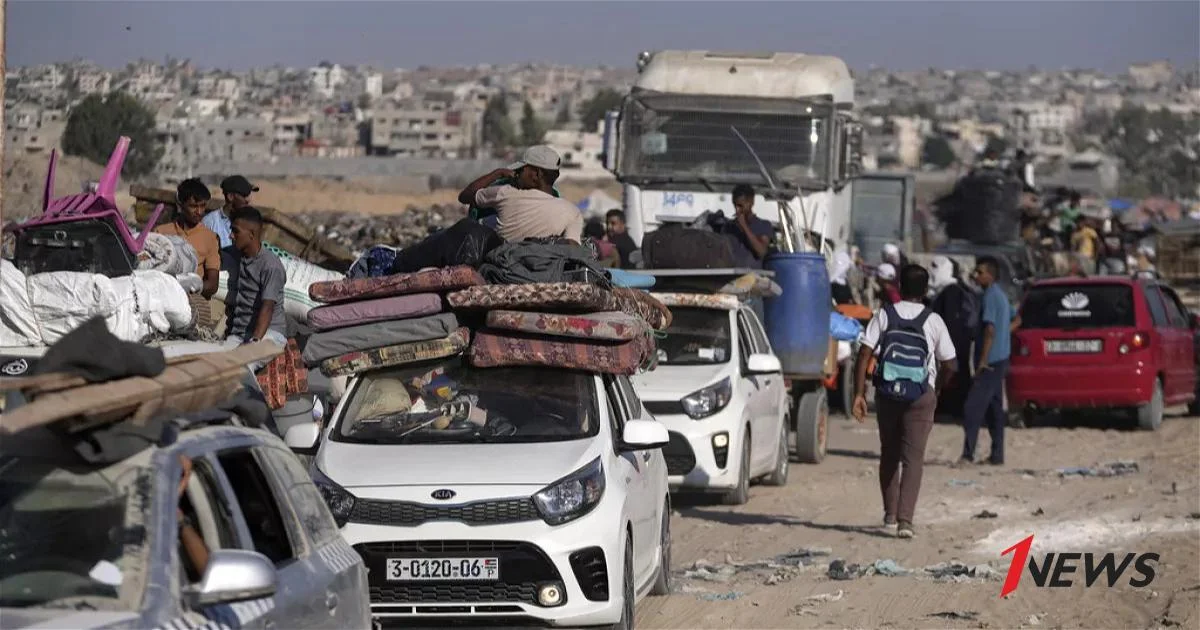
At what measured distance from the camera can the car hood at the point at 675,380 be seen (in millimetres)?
14938

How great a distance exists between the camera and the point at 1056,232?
1618 inches

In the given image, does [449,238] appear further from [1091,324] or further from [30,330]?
[1091,324]

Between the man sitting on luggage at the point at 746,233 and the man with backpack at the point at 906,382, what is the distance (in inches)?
243

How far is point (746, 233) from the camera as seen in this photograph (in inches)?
792

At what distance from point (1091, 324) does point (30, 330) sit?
15058mm

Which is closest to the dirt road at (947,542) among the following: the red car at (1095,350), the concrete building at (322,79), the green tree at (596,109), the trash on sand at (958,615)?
the trash on sand at (958,615)

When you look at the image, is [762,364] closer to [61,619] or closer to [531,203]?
[531,203]

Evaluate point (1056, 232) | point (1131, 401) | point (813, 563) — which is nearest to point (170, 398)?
point (813, 563)

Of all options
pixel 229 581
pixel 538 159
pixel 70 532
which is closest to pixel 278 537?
pixel 70 532

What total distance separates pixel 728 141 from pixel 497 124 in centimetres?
14809

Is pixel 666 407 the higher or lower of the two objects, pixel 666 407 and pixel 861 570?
the higher

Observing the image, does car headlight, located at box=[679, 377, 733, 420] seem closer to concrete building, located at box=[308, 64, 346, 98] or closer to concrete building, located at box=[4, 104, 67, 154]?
concrete building, located at box=[4, 104, 67, 154]

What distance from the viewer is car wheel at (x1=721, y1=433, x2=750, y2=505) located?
15242 millimetres

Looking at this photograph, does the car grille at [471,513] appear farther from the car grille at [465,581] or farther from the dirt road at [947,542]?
the dirt road at [947,542]
